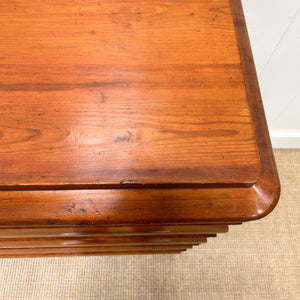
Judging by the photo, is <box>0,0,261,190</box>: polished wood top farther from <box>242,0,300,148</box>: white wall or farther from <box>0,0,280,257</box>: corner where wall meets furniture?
<box>242,0,300,148</box>: white wall

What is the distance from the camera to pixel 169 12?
1.46ft

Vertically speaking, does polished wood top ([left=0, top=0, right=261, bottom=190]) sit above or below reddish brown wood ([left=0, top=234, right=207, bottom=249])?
above

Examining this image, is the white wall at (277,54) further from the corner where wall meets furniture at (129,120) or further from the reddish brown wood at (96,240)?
the reddish brown wood at (96,240)

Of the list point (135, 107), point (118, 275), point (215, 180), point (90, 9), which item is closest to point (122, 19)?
point (90, 9)

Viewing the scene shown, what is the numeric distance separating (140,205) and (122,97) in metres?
0.16

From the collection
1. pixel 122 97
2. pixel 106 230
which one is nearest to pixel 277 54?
pixel 122 97

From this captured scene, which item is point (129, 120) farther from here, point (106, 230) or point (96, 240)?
point (96, 240)

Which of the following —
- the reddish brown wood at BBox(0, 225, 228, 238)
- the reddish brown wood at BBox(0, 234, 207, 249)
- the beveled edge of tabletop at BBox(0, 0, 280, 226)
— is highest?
the beveled edge of tabletop at BBox(0, 0, 280, 226)

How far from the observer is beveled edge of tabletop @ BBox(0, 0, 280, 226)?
1.13 ft

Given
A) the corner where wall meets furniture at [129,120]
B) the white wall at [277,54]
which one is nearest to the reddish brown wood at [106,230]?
the corner where wall meets furniture at [129,120]

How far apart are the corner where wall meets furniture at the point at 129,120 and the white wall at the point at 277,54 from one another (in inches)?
7.6

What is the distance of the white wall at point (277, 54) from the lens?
0.59m

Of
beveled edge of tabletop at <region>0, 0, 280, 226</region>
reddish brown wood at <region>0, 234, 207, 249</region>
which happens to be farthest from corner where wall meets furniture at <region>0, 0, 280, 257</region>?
reddish brown wood at <region>0, 234, 207, 249</region>

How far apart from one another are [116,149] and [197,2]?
30 cm
